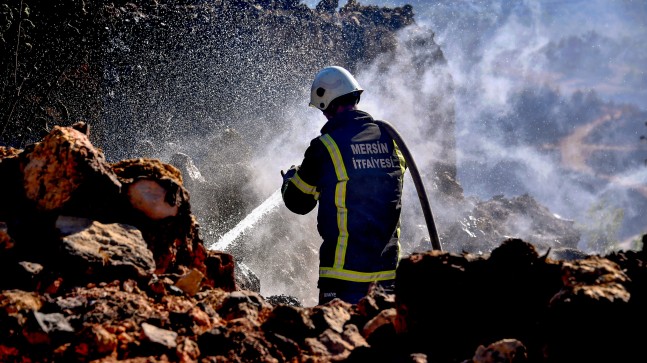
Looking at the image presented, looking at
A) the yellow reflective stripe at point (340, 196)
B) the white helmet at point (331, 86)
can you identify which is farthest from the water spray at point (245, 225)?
the yellow reflective stripe at point (340, 196)

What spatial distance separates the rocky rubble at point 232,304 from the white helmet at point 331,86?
2.07 meters

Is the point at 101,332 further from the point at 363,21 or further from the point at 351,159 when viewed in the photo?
the point at 363,21

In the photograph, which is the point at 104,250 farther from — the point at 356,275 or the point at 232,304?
the point at 356,275

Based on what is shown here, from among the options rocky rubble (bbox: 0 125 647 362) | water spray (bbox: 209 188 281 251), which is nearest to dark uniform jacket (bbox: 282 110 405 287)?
rocky rubble (bbox: 0 125 647 362)

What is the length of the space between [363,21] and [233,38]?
14.4 meters

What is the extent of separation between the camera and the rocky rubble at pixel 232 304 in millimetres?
1254

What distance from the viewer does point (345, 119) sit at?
3482mm

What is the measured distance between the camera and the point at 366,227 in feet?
10.6

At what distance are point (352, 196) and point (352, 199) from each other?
21 mm

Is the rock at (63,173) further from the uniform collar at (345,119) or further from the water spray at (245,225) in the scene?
the water spray at (245,225)

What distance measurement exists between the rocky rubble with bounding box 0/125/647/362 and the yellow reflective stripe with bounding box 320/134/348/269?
1.14 m

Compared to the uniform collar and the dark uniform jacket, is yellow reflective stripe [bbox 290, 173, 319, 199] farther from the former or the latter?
the uniform collar

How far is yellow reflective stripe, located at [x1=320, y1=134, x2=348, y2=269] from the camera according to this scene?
318 centimetres

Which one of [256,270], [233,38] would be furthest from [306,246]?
[233,38]
